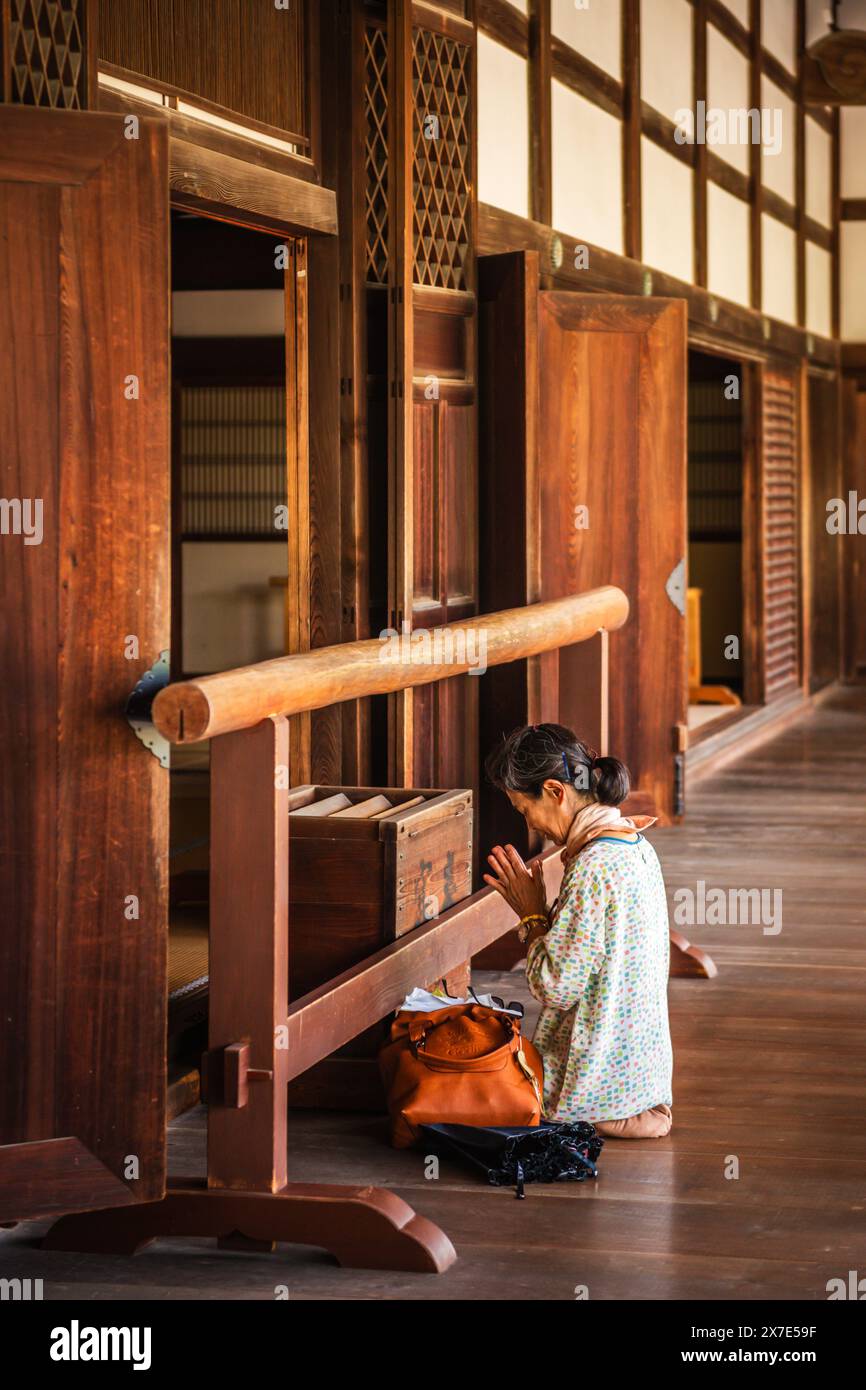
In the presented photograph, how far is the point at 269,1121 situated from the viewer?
2980mm

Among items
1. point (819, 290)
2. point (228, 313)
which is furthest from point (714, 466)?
point (228, 313)

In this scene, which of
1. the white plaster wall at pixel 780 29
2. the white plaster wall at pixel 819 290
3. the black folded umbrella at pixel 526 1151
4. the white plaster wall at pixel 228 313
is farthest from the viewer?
the white plaster wall at pixel 819 290

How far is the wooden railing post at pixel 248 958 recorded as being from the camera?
2926 mm

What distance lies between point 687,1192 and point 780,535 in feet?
26.3

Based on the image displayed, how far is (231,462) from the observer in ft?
33.6

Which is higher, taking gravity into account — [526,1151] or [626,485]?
[626,485]

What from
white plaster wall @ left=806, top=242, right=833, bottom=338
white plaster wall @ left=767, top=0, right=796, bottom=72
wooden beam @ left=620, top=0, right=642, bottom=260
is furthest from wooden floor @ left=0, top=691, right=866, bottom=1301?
white plaster wall @ left=806, top=242, right=833, bottom=338

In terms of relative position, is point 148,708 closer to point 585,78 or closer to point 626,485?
point 626,485

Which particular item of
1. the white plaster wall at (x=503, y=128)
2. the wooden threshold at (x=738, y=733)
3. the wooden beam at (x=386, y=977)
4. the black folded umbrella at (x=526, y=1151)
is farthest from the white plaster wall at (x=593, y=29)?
the black folded umbrella at (x=526, y=1151)

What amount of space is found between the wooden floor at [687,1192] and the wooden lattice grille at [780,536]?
5534 millimetres

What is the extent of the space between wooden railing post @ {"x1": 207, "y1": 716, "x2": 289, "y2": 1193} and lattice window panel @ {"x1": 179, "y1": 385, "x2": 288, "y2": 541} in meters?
7.24

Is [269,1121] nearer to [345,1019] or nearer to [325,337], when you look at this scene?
[345,1019]

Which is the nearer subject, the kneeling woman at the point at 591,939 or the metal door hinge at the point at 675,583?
the kneeling woman at the point at 591,939

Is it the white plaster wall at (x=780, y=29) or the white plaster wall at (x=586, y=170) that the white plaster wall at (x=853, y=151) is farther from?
the white plaster wall at (x=586, y=170)
